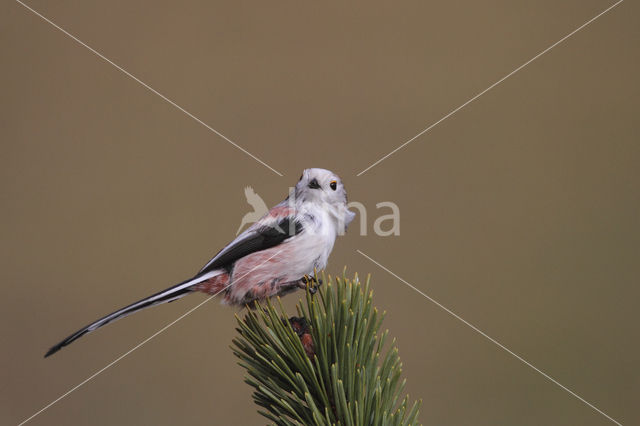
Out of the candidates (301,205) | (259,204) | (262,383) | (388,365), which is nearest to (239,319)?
(262,383)

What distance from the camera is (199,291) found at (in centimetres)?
89

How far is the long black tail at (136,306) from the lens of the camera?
28.4 inches

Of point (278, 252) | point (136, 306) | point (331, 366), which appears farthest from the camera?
point (278, 252)

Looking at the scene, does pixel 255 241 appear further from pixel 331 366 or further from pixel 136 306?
pixel 331 366

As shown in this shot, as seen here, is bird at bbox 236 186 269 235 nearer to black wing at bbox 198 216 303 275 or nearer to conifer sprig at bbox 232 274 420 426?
black wing at bbox 198 216 303 275

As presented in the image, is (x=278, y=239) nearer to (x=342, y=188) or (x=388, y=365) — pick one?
(x=342, y=188)

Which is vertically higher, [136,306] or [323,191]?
[323,191]

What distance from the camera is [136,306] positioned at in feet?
2.47

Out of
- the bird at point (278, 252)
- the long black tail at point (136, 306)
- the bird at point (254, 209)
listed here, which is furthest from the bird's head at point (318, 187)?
the long black tail at point (136, 306)

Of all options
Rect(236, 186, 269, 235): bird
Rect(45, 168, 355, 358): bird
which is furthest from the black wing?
Rect(236, 186, 269, 235): bird

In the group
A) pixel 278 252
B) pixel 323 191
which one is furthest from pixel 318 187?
pixel 278 252

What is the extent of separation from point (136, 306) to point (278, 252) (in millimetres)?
232

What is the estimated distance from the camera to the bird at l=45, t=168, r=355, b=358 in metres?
0.86

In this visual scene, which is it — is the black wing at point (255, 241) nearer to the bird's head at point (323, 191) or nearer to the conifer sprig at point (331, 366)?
the bird's head at point (323, 191)
